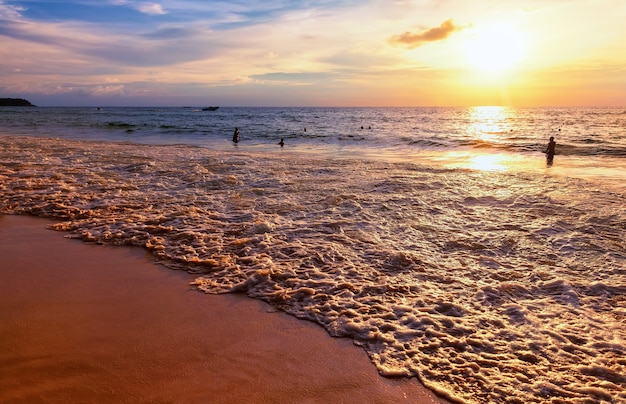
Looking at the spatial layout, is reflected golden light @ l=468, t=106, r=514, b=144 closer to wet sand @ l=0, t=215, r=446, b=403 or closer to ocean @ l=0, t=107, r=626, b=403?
ocean @ l=0, t=107, r=626, b=403

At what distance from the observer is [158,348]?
3.88 m

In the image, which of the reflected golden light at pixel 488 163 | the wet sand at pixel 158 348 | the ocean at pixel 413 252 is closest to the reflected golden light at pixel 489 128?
the reflected golden light at pixel 488 163

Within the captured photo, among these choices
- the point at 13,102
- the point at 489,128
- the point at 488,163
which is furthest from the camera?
the point at 13,102

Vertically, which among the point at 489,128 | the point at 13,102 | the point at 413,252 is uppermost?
the point at 13,102

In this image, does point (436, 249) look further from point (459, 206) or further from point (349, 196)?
point (349, 196)

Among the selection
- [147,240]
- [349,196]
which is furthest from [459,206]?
[147,240]

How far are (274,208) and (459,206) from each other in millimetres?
4847

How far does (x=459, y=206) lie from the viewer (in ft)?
33.0

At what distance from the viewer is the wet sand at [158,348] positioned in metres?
3.33

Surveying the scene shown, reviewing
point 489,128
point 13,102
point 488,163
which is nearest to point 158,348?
point 488,163

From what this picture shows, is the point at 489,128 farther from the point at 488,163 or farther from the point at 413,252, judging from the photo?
the point at 413,252

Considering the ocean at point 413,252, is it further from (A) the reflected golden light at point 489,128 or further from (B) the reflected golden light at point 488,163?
(A) the reflected golden light at point 489,128

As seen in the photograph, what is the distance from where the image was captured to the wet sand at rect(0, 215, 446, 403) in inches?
131

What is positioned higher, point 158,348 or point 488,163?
point 488,163
